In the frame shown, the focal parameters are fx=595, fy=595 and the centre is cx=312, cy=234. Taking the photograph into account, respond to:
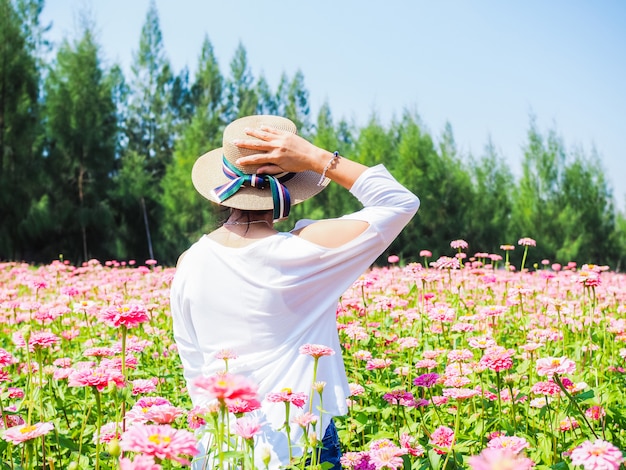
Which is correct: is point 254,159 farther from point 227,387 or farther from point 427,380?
point 427,380

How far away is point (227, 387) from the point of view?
91 centimetres

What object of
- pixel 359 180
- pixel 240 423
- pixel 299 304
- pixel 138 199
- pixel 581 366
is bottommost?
pixel 581 366

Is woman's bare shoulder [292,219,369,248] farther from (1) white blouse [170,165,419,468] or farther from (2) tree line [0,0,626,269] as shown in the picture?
(2) tree line [0,0,626,269]

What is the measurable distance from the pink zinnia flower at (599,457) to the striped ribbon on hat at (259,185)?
88cm

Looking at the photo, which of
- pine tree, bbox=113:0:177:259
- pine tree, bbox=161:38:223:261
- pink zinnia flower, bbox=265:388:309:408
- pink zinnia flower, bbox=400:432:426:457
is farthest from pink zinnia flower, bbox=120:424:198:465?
pine tree, bbox=113:0:177:259

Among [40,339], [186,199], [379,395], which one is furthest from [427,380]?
[186,199]

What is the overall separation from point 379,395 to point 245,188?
1461 mm

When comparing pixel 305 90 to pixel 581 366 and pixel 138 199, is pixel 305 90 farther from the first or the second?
pixel 581 366

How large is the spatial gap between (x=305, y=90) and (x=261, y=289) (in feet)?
84.5

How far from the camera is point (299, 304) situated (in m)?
1.55

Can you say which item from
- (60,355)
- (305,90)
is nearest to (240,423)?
(60,355)

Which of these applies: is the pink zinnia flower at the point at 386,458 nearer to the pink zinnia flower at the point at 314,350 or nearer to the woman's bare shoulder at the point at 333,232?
the pink zinnia flower at the point at 314,350

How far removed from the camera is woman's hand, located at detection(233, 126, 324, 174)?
155 cm

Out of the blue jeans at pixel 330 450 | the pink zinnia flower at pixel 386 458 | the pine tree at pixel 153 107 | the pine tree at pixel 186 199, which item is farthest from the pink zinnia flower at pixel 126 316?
the pine tree at pixel 153 107
